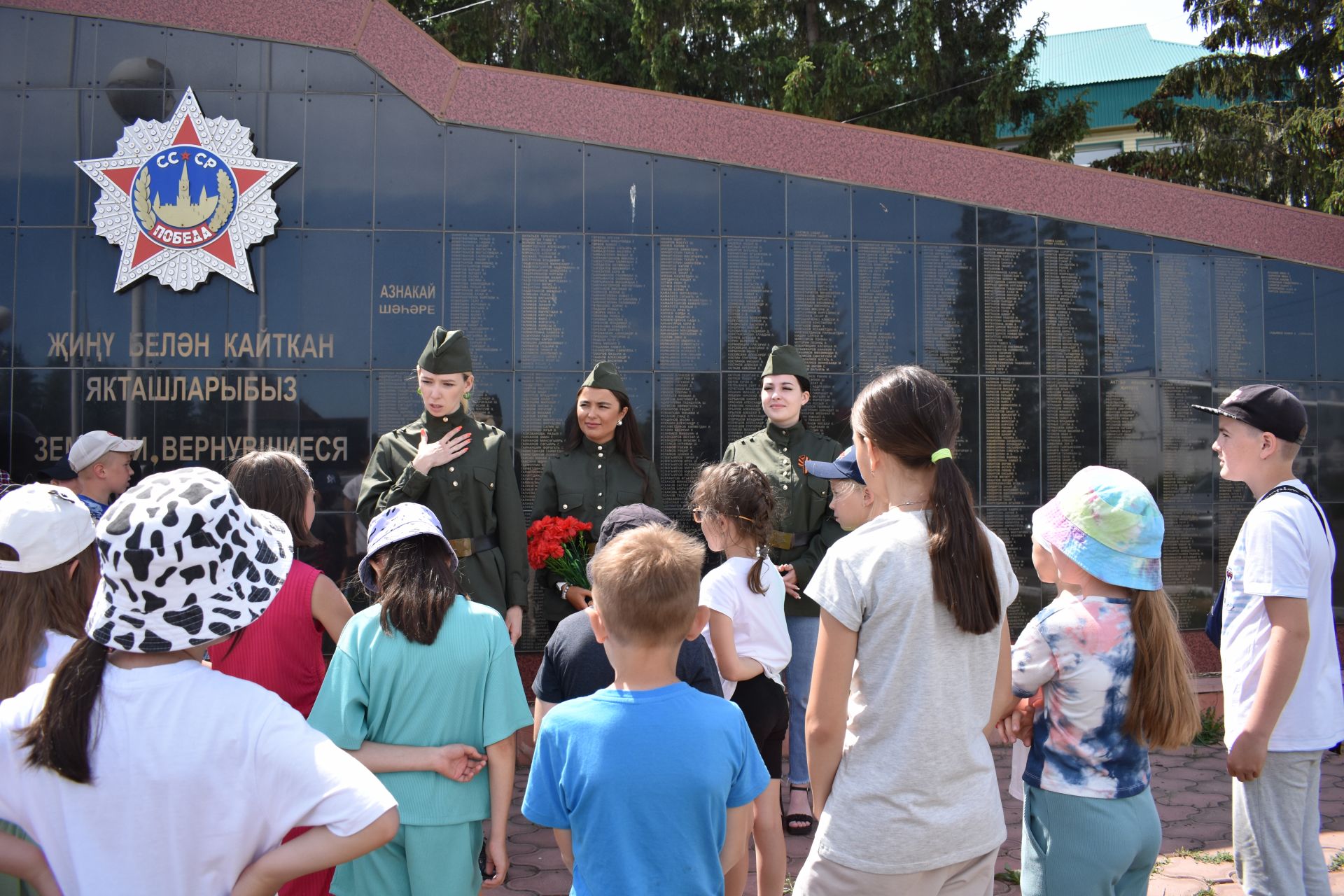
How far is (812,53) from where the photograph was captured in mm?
12078

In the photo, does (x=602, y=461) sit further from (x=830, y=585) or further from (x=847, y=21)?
(x=847, y=21)

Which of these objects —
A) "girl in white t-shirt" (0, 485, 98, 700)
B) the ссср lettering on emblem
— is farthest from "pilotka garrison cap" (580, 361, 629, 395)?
"girl in white t-shirt" (0, 485, 98, 700)

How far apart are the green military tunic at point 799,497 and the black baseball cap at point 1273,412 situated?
197 centimetres

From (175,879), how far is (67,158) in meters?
5.31

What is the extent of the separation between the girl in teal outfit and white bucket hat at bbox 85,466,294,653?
79 cm

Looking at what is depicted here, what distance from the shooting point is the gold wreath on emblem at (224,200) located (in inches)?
219

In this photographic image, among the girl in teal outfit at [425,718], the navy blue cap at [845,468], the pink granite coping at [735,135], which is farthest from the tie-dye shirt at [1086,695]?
the pink granite coping at [735,135]

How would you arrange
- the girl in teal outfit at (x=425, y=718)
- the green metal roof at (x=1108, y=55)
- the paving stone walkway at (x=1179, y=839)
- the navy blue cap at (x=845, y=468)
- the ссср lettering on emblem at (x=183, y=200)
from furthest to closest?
the green metal roof at (x=1108, y=55)
the ссср lettering on emblem at (x=183, y=200)
the paving stone walkway at (x=1179, y=839)
the navy blue cap at (x=845, y=468)
the girl in teal outfit at (x=425, y=718)

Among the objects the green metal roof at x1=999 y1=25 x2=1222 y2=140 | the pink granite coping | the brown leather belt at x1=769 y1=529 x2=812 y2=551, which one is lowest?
the brown leather belt at x1=769 y1=529 x2=812 y2=551

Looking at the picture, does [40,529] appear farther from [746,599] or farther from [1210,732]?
[1210,732]

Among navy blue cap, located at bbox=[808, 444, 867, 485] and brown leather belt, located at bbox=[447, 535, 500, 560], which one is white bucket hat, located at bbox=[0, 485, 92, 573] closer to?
navy blue cap, located at bbox=[808, 444, 867, 485]

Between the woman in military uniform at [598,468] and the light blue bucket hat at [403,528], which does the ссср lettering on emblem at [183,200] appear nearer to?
the woman in military uniform at [598,468]

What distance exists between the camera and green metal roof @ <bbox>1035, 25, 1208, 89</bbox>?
2625 centimetres

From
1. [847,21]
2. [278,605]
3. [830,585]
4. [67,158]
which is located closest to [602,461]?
[278,605]
